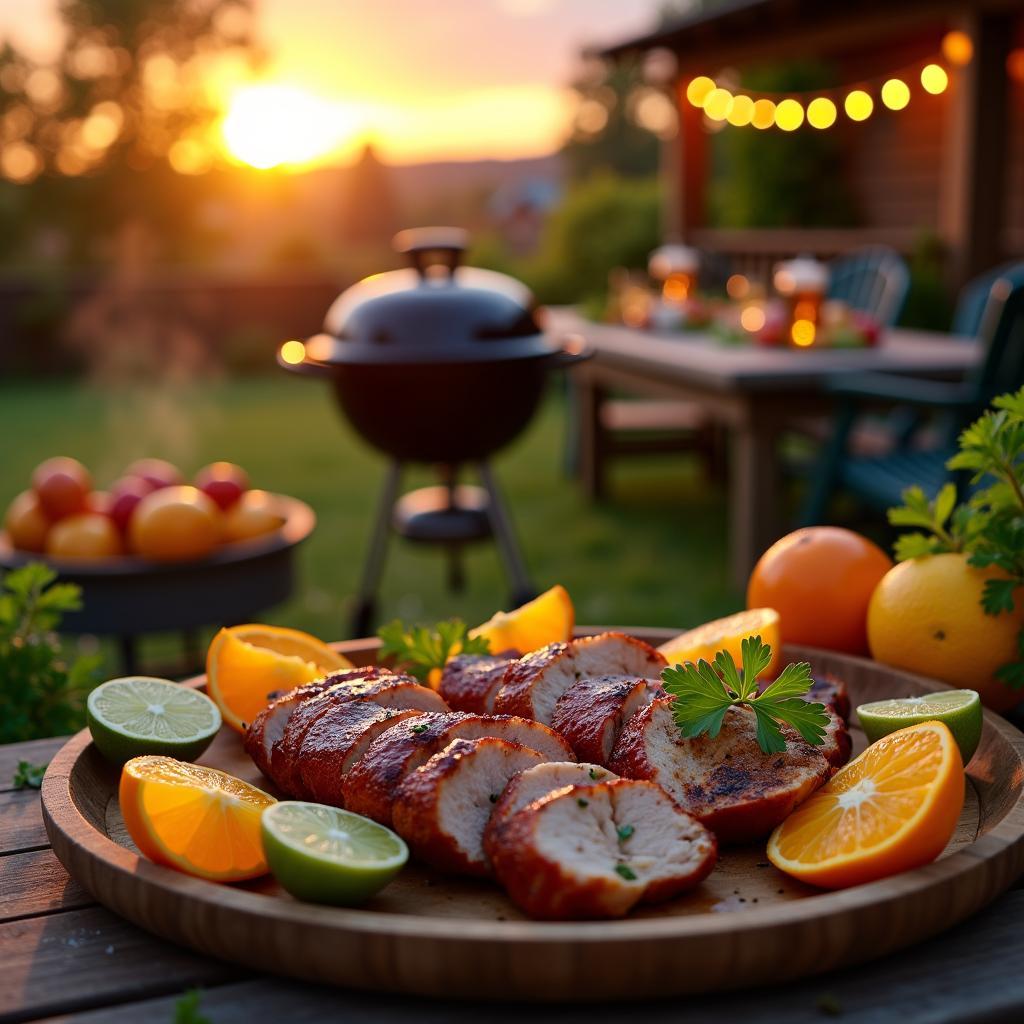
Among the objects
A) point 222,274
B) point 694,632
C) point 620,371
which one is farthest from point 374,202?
point 694,632

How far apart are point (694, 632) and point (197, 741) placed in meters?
0.74

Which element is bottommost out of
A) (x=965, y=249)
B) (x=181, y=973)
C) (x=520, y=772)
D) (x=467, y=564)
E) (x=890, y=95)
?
(x=467, y=564)

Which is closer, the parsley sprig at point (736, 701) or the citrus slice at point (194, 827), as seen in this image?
the citrus slice at point (194, 827)

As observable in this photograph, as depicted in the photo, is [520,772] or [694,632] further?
[694,632]

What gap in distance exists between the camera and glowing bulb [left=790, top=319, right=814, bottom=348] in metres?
6.11

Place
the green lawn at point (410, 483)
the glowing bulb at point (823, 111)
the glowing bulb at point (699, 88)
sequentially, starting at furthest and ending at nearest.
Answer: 1. the glowing bulb at point (699, 88)
2. the glowing bulb at point (823, 111)
3. the green lawn at point (410, 483)

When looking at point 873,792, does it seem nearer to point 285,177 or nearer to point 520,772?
point 520,772

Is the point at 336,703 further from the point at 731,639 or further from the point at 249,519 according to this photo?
the point at 249,519

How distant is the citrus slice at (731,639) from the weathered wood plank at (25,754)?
87cm

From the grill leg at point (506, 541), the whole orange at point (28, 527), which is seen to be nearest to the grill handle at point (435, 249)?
the grill leg at point (506, 541)

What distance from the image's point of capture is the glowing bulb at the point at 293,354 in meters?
4.01

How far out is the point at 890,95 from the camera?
10773 millimetres

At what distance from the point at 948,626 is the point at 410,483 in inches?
325

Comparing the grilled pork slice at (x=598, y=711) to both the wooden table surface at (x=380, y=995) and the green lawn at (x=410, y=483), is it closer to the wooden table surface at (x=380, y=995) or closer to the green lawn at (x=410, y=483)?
the wooden table surface at (x=380, y=995)
